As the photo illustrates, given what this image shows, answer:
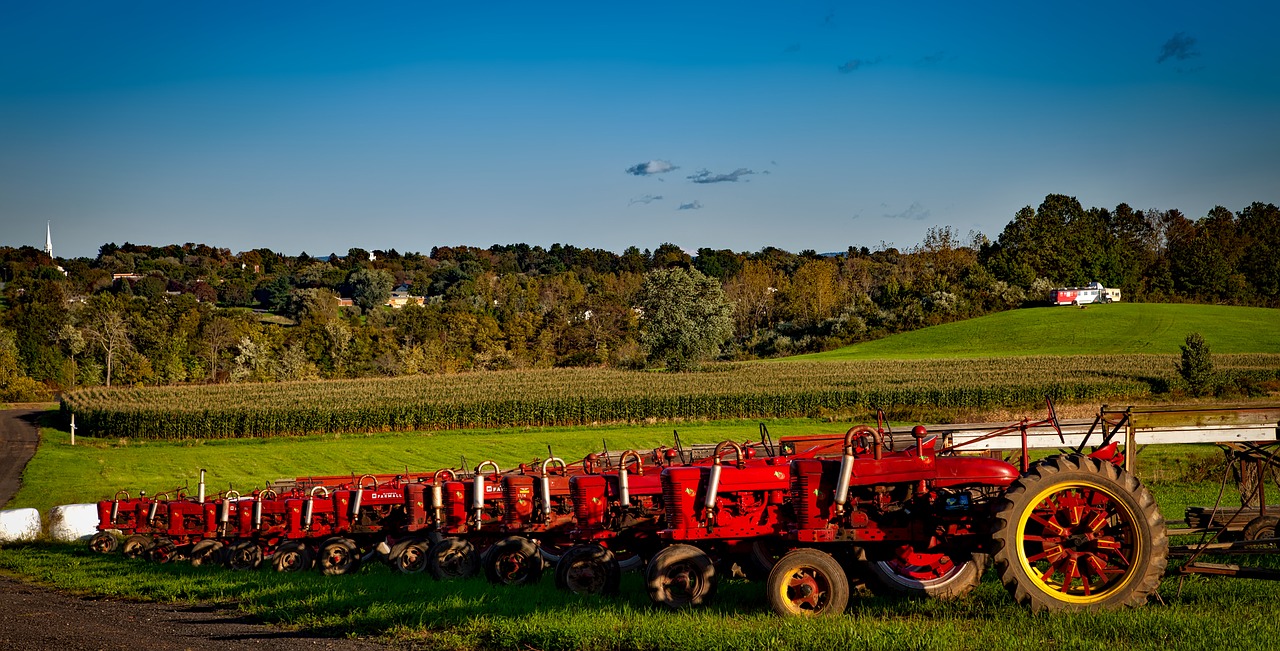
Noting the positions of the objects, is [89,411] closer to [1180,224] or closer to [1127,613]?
[1127,613]

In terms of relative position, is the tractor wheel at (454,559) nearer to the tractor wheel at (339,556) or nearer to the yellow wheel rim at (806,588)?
the tractor wheel at (339,556)

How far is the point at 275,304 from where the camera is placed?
14812 cm

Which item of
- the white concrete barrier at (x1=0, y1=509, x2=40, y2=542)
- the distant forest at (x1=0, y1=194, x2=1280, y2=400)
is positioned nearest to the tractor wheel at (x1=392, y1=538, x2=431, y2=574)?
the white concrete barrier at (x1=0, y1=509, x2=40, y2=542)

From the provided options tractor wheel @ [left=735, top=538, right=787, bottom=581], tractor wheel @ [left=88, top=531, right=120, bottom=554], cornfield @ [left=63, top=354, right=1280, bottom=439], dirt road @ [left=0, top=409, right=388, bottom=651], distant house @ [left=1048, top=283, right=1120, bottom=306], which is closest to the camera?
dirt road @ [left=0, top=409, right=388, bottom=651]

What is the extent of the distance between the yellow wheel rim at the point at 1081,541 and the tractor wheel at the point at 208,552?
15160 millimetres

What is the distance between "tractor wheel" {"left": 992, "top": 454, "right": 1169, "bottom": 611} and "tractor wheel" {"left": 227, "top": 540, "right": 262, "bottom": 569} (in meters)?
14.0

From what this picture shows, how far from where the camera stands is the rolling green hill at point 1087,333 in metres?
84.2

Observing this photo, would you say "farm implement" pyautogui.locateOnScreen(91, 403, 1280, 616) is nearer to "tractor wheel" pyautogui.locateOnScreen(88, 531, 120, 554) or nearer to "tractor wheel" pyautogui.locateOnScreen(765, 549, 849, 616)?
"tractor wheel" pyautogui.locateOnScreen(765, 549, 849, 616)

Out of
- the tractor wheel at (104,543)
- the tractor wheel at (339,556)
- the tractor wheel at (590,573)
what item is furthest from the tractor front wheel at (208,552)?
the tractor wheel at (590,573)

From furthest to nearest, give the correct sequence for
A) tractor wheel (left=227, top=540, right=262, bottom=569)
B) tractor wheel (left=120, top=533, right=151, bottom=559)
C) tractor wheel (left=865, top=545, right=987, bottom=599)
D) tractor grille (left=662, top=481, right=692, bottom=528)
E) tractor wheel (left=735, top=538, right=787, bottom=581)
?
tractor wheel (left=120, top=533, right=151, bottom=559) < tractor wheel (left=227, top=540, right=262, bottom=569) < tractor wheel (left=735, top=538, right=787, bottom=581) < tractor grille (left=662, top=481, right=692, bottom=528) < tractor wheel (left=865, top=545, right=987, bottom=599)

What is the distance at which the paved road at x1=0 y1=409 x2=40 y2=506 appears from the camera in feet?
124

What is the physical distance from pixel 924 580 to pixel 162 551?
15567mm

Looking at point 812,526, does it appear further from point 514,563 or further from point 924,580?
point 514,563

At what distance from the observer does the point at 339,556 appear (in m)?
16.5
